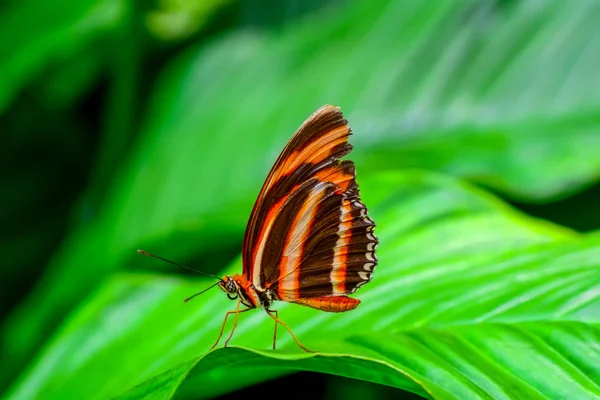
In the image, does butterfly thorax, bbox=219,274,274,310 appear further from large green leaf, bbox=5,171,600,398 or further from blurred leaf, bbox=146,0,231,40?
blurred leaf, bbox=146,0,231,40

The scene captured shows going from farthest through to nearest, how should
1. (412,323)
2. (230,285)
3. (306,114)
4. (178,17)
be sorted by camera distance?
(178,17), (306,114), (230,285), (412,323)

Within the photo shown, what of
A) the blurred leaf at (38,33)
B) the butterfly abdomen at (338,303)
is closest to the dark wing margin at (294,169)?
the butterfly abdomen at (338,303)

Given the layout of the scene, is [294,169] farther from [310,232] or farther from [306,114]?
[306,114]

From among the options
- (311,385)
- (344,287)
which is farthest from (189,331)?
(311,385)

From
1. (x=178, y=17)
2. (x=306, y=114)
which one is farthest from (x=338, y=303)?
(x=178, y=17)

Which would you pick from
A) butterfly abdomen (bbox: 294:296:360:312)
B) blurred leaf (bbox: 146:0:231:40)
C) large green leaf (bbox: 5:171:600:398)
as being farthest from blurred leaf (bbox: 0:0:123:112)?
butterfly abdomen (bbox: 294:296:360:312)

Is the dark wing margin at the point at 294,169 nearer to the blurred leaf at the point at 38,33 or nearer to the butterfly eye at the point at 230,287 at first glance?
the butterfly eye at the point at 230,287
